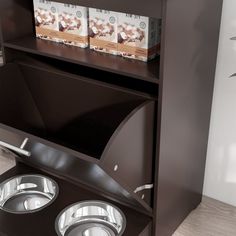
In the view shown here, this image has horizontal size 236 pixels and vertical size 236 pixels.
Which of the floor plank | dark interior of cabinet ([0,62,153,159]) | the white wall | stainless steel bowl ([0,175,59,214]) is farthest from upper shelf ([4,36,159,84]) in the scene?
the floor plank

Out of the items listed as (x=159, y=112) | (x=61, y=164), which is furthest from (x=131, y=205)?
(x=159, y=112)

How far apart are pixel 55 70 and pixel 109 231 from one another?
0.71m

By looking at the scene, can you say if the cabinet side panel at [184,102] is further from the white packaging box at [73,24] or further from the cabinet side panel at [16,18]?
the cabinet side panel at [16,18]

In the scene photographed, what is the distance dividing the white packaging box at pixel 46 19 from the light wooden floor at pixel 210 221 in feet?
3.31

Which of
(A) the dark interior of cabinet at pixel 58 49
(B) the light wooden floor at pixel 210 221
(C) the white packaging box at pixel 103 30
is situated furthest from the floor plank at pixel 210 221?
(C) the white packaging box at pixel 103 30

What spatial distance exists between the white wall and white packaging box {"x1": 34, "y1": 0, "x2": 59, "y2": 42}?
671 millimetres

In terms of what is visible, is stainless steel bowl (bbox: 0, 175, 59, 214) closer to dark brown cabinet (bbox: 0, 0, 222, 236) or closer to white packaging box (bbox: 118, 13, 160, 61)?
dark brown cabinet (bbox: 0, 0, 222, 236)

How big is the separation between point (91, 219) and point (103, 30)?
799 mm

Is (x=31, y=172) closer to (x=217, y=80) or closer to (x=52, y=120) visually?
(x=52, y=120)

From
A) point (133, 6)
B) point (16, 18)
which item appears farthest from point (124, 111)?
point (16, 18)

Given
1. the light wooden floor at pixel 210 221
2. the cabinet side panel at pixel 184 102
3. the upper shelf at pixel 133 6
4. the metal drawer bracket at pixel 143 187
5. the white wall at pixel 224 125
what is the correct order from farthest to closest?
the light wooden floor at pixel 210 221 → the white wall at pixel 224 125 → the metal drawer bracket at pixel 143 187 → the cabinet side panel at pixel 184 102 → the upper shelf at pixel 133 6

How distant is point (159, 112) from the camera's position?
144 cm

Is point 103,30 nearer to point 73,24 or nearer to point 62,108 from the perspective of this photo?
point 73,24

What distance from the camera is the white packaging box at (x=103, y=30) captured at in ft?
5.08
